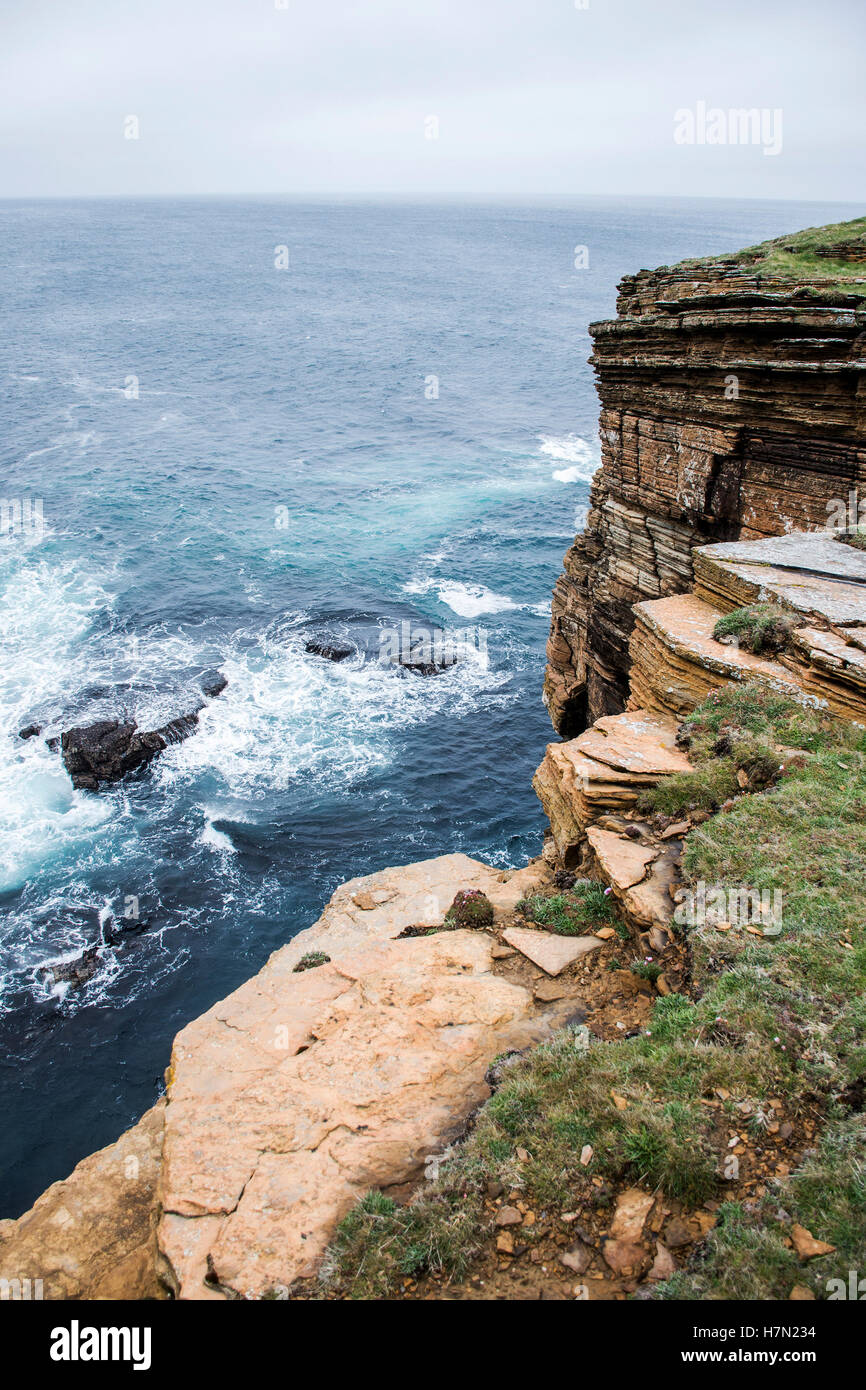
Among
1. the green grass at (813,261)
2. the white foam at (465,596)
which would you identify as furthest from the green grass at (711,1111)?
the white foam at (465,596)

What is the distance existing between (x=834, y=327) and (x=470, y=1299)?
1983 centimetres

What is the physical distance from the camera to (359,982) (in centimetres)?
1250

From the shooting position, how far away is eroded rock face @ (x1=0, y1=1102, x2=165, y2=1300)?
997cm

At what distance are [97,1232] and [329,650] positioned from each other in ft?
110

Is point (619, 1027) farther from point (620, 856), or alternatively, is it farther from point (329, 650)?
point (329, 650)

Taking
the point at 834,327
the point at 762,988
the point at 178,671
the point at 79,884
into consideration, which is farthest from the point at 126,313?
the point at 762,988

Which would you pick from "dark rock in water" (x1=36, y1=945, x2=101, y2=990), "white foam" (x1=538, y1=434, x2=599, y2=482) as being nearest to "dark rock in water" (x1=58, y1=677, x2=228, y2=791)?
"dark rock in water" (x1=36, y1=945, x2=101, y2=990)

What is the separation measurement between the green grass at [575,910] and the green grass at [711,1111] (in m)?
2.26

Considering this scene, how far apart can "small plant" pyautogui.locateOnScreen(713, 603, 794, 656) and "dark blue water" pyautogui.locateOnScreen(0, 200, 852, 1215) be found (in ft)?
54.4

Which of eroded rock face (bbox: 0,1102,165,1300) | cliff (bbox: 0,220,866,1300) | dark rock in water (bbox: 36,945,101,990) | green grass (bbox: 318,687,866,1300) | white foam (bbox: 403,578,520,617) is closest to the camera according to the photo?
green grass (bbox: 318,687,866,1300)

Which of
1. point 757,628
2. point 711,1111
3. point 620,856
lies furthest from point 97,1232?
point 757,628

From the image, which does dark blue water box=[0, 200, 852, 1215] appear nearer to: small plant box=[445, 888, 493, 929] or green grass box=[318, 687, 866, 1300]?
small plant box=[445, 888, 493, 929]

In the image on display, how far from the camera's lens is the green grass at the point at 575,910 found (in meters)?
12.3
